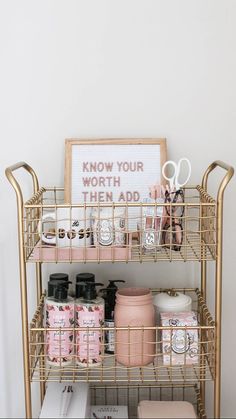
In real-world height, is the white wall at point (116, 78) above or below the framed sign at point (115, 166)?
above

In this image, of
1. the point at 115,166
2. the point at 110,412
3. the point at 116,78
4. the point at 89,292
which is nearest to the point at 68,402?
the point at 110,412

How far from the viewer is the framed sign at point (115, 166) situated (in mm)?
1703

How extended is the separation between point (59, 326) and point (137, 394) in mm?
525

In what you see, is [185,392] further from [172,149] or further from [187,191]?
[172,149]

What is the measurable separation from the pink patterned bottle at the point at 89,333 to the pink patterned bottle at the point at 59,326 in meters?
0.02

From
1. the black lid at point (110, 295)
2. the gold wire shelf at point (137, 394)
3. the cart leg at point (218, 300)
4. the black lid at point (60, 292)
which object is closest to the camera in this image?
the cart leg at point (218, 300)

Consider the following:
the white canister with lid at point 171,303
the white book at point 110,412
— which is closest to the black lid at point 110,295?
the white canister with lid at point 171,303

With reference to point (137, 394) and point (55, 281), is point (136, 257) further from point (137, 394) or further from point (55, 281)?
point (137, 394)

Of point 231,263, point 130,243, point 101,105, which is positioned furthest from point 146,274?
point 101,105

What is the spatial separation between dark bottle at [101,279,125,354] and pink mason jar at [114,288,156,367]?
0.13 ft

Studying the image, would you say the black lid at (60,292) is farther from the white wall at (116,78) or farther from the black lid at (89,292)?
the white wall at (116,78)

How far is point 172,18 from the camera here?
5.58 ft

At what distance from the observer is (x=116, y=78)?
5.65 ft

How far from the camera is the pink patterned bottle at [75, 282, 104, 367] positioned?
4.96 feet
